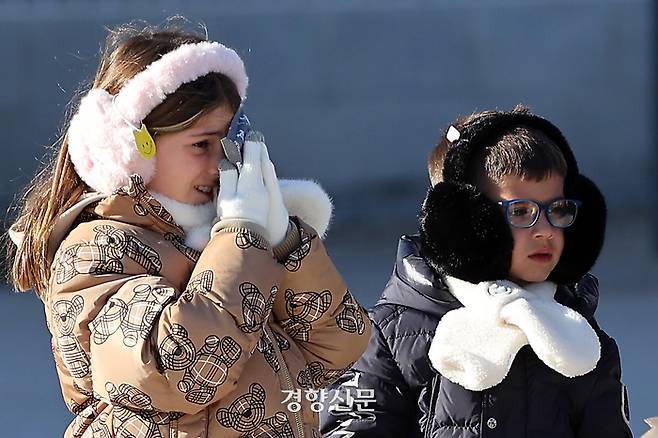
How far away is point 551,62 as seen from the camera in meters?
9.95

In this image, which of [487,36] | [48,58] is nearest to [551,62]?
[487,36]

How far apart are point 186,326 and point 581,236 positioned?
44.8 inches

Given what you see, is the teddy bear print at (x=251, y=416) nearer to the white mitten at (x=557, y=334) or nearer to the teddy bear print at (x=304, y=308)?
the teddy bear print at (x=304, y=308)

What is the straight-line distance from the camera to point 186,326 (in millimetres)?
2248

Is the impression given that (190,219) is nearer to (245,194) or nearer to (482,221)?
(245,194)

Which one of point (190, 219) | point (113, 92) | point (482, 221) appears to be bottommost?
point (190, 219)

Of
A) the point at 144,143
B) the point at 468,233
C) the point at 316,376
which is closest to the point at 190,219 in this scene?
the point at 144,143

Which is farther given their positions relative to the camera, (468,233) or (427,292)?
(427,292)

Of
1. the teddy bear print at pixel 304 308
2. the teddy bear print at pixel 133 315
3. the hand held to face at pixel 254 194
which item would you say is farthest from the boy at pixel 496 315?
the teddy bear print at pixel 133 315

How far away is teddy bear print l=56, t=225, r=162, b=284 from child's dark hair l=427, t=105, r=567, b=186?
891 millimetres

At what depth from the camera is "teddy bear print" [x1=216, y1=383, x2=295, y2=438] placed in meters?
2.38

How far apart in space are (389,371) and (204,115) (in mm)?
834

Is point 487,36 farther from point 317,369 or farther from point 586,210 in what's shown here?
point 317,369

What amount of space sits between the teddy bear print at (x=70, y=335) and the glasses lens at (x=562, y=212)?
3.67 feet
